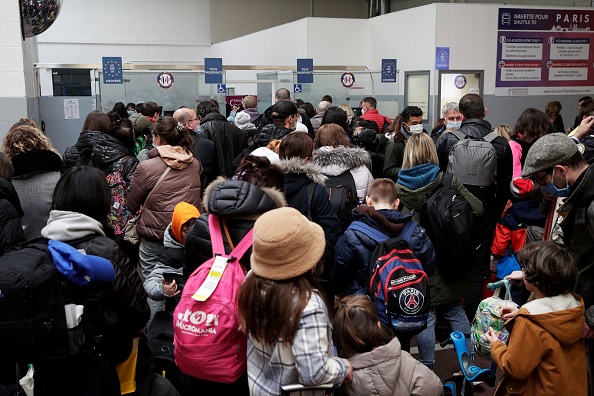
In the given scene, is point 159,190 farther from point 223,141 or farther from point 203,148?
point 223,141

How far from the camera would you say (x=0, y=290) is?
7.20ft

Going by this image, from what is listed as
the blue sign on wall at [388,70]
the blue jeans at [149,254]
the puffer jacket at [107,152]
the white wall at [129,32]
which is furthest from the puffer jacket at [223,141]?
the white wall at [129,32]

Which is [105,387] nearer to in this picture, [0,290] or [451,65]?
[0,290]

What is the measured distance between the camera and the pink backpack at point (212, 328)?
240 cm

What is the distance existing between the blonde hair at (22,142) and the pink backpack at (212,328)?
2.31m

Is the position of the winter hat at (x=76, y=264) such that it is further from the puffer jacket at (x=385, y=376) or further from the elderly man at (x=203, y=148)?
the elderly man at (x=203, y=148)

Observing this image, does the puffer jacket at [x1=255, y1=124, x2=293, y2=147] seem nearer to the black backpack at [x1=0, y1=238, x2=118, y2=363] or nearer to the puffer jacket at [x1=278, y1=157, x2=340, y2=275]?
the puffer jacket at [x1=278, y1=157, x2=340, y2=275]

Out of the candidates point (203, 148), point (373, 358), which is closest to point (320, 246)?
point (373, 358)

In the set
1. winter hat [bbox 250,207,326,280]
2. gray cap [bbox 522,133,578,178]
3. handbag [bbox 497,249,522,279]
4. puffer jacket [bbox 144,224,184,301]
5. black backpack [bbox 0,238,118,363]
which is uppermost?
gray cap [bbox 522,133,578,178]

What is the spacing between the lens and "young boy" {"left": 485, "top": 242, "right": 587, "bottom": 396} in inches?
102

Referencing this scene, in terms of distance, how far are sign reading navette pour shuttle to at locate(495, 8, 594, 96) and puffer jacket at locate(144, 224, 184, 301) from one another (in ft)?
33.9

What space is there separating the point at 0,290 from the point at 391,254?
5.96 feet

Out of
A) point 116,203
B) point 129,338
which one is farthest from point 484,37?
point 129,338

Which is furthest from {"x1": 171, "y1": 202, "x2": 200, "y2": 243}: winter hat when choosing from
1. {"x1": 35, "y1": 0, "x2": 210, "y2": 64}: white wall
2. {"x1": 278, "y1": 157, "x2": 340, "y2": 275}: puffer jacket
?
{"x1": 35, "y1": 0, "x2": 210, "y2": 64}: white wall
